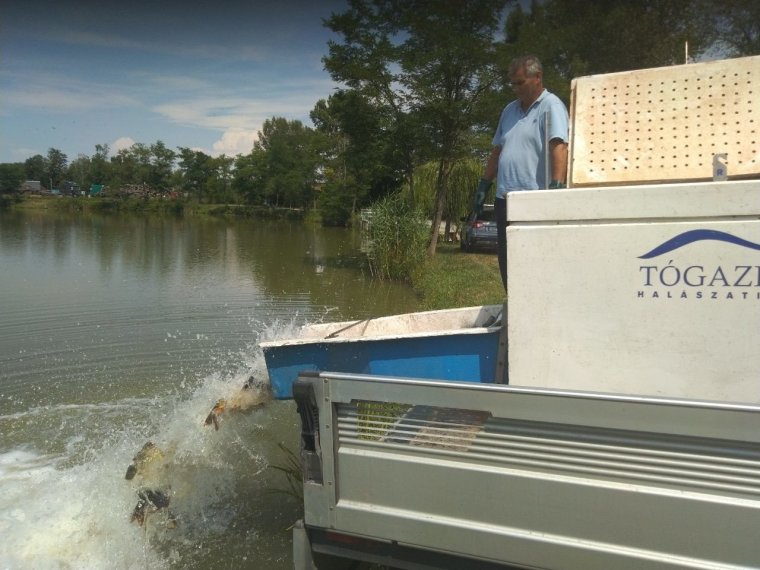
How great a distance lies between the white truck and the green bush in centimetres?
1497

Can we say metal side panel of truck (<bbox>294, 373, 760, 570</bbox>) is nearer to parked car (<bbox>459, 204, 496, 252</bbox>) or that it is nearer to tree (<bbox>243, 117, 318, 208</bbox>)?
parked car (<bbox>459, 204, 496, 252</bbox>)

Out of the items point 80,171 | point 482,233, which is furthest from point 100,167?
point 482,233

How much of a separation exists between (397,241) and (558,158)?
1428 centimetres

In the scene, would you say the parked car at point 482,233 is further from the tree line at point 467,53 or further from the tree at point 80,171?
the tree at point 80,171

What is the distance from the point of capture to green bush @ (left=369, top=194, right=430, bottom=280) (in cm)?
1805

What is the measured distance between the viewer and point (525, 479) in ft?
7.59

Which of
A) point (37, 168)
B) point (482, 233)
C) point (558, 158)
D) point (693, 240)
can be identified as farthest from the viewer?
point (37, 168)

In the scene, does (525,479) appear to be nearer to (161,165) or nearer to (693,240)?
(693,240)

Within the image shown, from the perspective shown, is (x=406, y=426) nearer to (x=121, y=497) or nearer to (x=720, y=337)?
(x=720, y=337)

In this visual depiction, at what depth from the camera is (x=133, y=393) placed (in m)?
8.13

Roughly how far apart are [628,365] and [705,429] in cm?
55

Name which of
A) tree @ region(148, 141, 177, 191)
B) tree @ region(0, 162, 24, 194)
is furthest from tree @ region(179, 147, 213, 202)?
tree @ region(0, 162, 24, 194)

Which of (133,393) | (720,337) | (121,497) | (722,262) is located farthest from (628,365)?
(133,393)

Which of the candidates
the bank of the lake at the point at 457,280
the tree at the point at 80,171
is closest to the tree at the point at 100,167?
the tree at the point at 80,171
